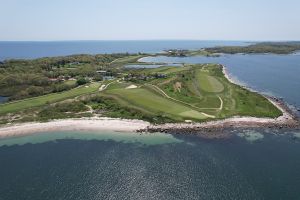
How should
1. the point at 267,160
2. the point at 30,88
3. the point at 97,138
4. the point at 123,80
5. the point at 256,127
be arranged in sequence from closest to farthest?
the point at 267,160 → the point at 97,138 → the point at 256,127 → the point at 30,88 → the point at 123,80

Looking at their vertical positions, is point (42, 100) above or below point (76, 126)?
above

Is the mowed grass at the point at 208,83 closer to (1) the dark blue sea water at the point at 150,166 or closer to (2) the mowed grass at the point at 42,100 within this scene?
(1) the dark blue sea water at the point at 150,166

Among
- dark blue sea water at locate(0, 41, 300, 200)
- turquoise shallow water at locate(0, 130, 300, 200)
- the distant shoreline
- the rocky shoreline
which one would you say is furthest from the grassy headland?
turquoise shallow water at locate(0, 130, 300, 200)

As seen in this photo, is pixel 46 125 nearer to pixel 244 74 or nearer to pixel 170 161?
pixel 170 161

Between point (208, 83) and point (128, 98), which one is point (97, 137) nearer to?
point (128, 98)

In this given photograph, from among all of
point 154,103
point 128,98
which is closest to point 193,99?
point 154,103

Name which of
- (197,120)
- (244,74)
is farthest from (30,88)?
(244,74)

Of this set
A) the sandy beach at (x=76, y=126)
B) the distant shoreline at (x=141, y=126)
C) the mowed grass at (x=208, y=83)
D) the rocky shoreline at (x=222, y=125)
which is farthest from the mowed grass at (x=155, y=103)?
the mowed grass at (x=208, y=83)
